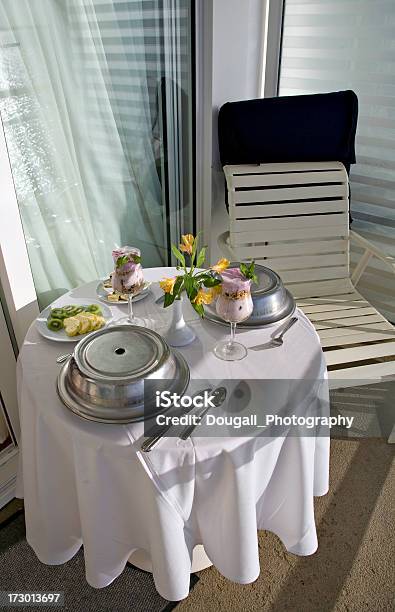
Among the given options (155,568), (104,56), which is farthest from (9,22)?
(155,568)

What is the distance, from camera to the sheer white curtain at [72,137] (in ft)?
5.05

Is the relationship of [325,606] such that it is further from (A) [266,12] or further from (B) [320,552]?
(A) [266,12]

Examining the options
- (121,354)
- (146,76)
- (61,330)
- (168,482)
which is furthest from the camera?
(146,76)

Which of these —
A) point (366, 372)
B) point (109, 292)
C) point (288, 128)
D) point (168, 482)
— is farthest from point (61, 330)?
point (288, 128)

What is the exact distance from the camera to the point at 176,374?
4.16 ft

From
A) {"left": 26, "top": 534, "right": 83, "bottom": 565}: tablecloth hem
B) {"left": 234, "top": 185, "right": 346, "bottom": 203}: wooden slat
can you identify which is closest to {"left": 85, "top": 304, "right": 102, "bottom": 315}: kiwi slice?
{"left": 26, "top": 534, "right": 83, "bottom": 565}: tablecloth hem

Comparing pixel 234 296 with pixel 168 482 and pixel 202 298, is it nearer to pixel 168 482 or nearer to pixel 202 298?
pixel 202 298

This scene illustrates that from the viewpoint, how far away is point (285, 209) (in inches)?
Result: 89.2

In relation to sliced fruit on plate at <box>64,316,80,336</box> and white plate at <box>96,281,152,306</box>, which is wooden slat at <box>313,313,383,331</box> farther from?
sliced fruit on plate at <box>64,316,80,336</box>

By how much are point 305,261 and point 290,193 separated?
326 millimetres

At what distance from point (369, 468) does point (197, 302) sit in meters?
1.18

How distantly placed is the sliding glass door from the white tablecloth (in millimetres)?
559

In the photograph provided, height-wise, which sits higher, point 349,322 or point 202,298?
point 202,298

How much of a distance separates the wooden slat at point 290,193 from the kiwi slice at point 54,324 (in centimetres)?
107
